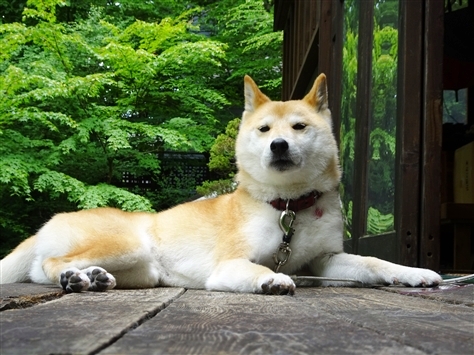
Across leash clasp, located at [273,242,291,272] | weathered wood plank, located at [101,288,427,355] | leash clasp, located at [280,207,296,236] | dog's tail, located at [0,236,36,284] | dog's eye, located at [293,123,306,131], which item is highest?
dog's eye, located at [293,123,306,131]

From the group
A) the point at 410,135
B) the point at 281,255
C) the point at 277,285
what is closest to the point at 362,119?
the point at 410,135

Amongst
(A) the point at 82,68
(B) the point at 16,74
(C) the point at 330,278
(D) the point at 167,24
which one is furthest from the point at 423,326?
(A) the point at 82,68

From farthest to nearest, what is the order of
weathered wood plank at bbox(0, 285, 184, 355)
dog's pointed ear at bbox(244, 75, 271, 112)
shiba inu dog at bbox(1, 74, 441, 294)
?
dog's pointed ear at bbox(244, 75, 271, 112) → shiba inu dog at bbox(1, 74, 441, 294) → weathered wood plank at bbox(0, 285, 184, 355)

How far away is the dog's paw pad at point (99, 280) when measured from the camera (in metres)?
2.75

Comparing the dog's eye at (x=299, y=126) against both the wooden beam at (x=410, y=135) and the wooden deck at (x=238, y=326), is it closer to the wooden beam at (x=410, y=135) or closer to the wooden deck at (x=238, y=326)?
the wooden beam at (x=410, y=135)

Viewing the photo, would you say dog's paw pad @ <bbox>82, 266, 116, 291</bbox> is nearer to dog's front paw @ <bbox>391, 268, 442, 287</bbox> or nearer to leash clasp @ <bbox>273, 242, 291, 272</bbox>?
leash clasp @ <bbox>273, 242, 291, 272</bbox>

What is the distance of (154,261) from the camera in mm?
3320

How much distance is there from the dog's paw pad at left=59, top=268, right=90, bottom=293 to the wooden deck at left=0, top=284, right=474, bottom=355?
1.02 ft

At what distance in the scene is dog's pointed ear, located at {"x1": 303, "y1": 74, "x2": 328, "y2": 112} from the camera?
11.6 ft

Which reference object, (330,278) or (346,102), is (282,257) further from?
(346,102)

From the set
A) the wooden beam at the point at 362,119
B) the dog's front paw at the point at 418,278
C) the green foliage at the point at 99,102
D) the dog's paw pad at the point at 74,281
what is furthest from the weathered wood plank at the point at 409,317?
the green foliage at the point at 99,102

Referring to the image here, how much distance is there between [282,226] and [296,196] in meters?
0.20

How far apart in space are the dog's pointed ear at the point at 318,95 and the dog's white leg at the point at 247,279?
1087mm

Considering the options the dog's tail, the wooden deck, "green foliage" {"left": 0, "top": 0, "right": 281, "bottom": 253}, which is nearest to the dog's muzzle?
the wooden deck
